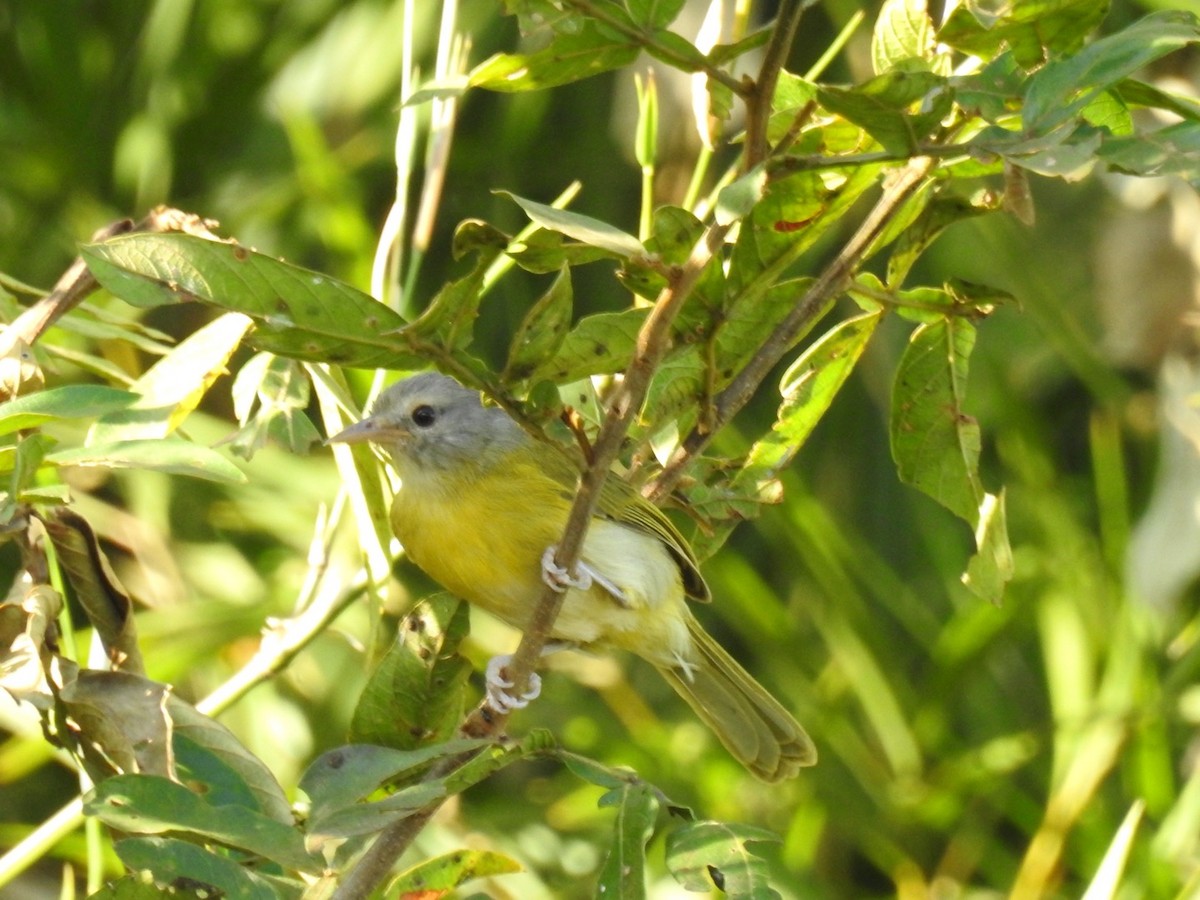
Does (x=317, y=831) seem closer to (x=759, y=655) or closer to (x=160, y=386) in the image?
(x=160, y=386)

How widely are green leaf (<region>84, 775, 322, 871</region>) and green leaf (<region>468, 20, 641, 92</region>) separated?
0.62 m

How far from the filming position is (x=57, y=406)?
1.25 m

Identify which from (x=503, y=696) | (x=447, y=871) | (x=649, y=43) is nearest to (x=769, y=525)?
(x=503, y=696)

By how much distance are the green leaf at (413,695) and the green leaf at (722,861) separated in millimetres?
286

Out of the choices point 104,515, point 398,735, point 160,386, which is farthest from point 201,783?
point 104,515

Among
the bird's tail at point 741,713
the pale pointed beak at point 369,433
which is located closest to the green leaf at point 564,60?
the pale pointed beak at point 369,433

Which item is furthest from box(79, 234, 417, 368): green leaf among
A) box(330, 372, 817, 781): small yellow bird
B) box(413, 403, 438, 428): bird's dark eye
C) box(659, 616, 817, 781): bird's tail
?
box(659, 616, 817, 781): bird's tail

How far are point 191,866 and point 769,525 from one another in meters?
2.11

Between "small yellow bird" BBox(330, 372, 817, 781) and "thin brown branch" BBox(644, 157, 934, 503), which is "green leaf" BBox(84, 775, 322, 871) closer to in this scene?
"thin brown branch" BBox(644, 157, 934, 503)

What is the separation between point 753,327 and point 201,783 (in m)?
0.70

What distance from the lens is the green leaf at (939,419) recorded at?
166cm

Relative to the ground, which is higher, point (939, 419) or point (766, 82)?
point (766, 82)

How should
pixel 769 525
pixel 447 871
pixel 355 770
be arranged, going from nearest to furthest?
1. pixel 355 770
2. pixel 447 871
3. pixel 769 525

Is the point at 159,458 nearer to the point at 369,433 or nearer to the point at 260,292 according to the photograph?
the point at 260,292
